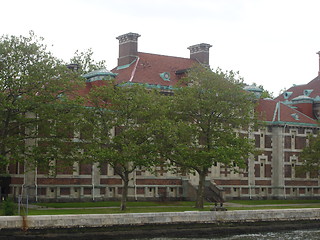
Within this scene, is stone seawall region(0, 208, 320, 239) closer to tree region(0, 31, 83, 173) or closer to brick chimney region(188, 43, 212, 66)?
tree region(0, 31, 83, 173)

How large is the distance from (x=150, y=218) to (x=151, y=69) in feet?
92.3

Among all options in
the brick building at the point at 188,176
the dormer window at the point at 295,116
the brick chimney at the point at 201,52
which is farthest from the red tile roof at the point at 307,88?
the brick chimney at the point at 201,52

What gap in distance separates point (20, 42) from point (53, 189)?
15830mm

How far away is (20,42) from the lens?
47.7 meters

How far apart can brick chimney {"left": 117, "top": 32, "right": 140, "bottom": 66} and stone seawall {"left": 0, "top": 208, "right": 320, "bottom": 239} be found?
88.9 feet

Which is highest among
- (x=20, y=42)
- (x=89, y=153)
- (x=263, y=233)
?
(x=20, y=42)

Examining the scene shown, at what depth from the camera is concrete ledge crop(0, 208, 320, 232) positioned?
38.0 m

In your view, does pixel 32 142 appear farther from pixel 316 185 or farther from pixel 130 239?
pixel 316 185

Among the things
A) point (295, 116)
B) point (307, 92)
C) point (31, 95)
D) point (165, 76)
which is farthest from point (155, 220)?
point (307, 92)

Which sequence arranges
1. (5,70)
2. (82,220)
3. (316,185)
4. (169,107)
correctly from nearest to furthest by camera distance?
(82,220), (5,70), (169,107), (316,185)

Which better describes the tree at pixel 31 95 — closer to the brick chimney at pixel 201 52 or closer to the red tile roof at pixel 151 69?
the red tile roof at pixel 151 69

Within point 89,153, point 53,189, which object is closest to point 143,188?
point 53,189

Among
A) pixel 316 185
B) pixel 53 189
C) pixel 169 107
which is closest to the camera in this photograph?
pixel 169 107

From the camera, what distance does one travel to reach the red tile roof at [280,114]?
74.1m
